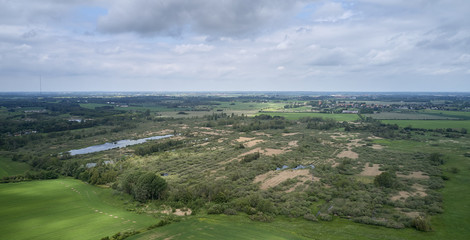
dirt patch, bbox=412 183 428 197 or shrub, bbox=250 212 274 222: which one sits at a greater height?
dirt patch, bbox=412 183 428 197

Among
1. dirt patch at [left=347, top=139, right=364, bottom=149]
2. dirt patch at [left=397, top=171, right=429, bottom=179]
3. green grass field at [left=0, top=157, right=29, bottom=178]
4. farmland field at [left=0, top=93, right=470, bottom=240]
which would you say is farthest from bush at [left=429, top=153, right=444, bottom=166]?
green grass field at [left=0, top=157, right=29, bottom=178]

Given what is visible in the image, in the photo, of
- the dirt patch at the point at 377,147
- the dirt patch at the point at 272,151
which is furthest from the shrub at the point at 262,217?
the dirt patch at the point at 377,147

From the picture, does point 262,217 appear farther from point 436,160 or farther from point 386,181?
point 436,160

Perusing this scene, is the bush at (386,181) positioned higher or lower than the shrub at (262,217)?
higher

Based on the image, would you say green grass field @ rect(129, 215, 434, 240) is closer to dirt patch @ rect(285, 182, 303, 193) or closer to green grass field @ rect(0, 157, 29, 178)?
dirt patch @ rect(285, 182, 303, 193)

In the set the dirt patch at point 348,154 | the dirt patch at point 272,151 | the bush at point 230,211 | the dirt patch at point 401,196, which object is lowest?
the bush at point 230,211

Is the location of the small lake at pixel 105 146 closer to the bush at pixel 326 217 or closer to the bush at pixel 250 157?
the bush at pixel 250 157
